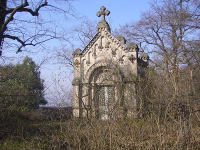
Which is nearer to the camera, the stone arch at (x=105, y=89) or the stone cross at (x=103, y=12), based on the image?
the stone arch at (x=105, y=89)

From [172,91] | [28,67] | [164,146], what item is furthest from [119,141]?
[28,67]

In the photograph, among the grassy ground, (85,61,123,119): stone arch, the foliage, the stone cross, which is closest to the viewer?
the grassy ground

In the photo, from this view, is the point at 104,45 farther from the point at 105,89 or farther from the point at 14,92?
the point at 14,92

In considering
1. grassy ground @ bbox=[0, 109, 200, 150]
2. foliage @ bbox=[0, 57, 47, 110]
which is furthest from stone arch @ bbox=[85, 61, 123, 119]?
foliage @ bbox=[0, 57, 47, 110]

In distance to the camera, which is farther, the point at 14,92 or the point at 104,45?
the point at 104,45

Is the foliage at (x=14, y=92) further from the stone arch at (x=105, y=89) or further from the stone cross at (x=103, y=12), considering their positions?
the stone cross at (x=103, y=12)

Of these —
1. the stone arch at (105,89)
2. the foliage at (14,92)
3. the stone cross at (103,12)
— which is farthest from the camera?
the stone cross at (103,12)

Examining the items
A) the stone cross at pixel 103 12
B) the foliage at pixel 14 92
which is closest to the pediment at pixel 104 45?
the stone cross at pixel 103 12

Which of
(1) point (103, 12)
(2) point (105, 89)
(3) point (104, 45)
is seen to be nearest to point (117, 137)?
(2) point (105, 89)

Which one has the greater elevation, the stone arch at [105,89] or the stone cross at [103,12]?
the stone cross at [103,12]

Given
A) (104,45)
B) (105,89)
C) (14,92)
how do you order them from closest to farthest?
1. (105,89)
2. (14,92)
3. (104,45)

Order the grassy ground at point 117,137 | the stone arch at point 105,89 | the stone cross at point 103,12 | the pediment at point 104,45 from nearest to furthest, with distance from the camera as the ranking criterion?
the grassy ground at point 117,137 < the stone arch at point 105,89 < the pediment at point 104,45 < the stone cross at point 103,12

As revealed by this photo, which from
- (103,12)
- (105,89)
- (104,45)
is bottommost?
(105,89)

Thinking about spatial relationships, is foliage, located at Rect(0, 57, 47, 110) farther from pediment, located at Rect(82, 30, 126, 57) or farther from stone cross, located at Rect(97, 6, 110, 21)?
stone cross, located at Rect(97, 6, 110, 21)
